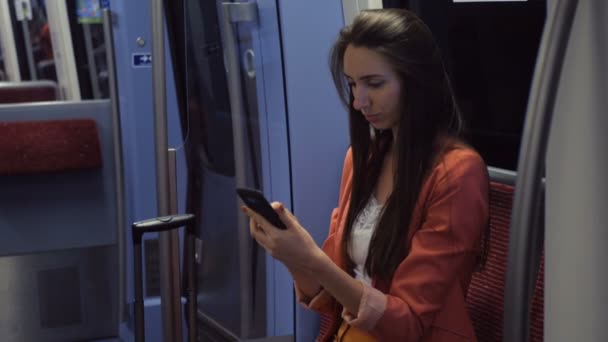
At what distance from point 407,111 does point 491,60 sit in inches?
20.5

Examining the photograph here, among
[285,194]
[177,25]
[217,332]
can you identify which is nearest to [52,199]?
[177,25]

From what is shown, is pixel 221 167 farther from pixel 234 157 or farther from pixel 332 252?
pixel 332 252

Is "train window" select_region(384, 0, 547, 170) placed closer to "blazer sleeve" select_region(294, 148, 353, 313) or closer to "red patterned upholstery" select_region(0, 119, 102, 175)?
"blazer sleeve" select_region(294, 148, 353, 313)

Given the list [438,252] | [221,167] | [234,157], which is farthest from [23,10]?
[438,252]

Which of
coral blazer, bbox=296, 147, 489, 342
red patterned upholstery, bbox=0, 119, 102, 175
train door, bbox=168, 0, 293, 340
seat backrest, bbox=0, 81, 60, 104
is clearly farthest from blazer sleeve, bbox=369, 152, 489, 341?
seat backrest, bbox=0, 81, 60, 104

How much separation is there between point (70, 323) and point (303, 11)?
2.09 m

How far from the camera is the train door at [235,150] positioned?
288cm

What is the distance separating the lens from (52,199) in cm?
417

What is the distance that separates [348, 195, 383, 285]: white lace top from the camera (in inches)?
85.4

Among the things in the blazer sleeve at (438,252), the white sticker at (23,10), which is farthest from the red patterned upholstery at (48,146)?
the blazer sleeve at (438,252)

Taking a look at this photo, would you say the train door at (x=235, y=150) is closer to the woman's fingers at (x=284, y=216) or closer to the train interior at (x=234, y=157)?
the train interior at (x=234, y=157)

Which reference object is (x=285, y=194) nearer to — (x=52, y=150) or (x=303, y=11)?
(x=303, y=11)

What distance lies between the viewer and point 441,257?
1.98m

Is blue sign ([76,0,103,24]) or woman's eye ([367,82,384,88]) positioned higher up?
blue sign ([76,0,103,24])
